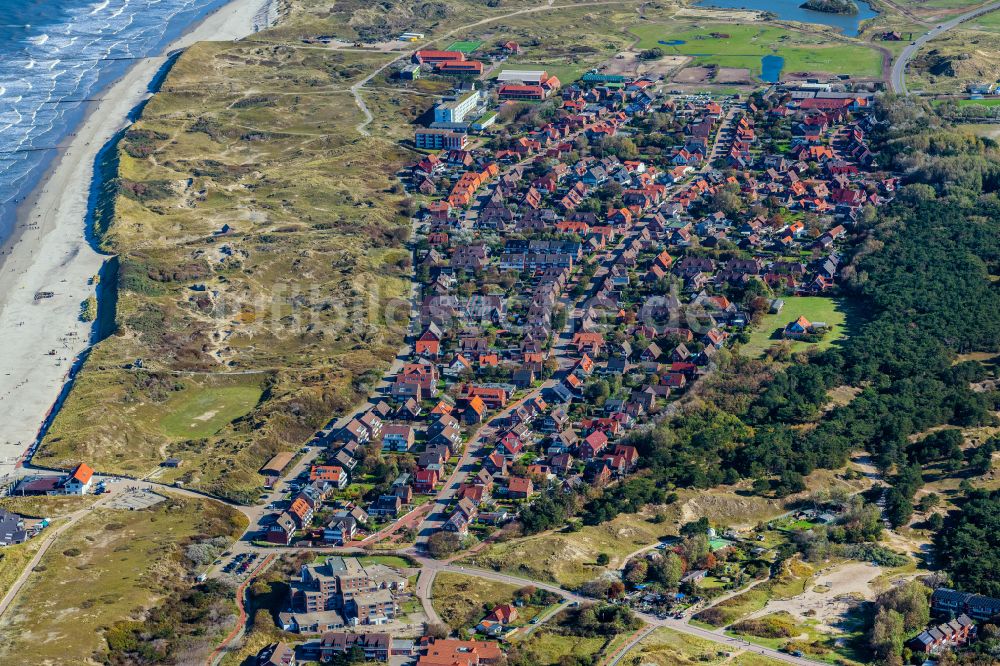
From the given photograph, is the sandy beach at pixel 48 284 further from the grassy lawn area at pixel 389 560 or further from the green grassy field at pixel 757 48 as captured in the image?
the green grassy field at pixel 757 48

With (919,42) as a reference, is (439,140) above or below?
below

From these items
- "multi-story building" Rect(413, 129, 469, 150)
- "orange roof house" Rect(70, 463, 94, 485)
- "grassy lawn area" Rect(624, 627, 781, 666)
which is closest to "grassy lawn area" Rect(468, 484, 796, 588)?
"grassy lawn area" Rect(624, 627, 781, 666)

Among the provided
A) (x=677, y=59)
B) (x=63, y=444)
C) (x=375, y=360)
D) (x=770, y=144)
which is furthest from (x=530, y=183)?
(x=63, y=444)

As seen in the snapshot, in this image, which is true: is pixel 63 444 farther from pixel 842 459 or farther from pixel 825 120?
pixel 825 120

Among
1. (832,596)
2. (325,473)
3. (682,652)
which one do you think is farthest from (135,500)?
(832,596)

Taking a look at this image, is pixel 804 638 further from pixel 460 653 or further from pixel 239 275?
pixel 239 275

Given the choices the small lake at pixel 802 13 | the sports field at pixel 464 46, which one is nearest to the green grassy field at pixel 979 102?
the small lake at pixel 802 13
